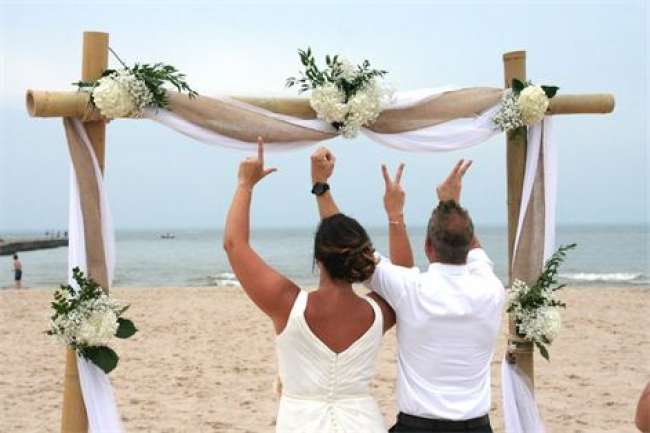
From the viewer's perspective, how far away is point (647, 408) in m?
A: 1.97

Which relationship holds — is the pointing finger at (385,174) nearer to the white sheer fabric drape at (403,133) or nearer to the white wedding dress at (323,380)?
the white wedding dress at (323,380)

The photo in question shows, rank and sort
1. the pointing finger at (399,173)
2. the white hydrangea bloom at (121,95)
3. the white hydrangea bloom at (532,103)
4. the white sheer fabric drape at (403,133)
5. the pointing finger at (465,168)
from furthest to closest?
1. the white hydrangea bloom at (532,103)
2. the white sheer fabric drape at (403,133)
3. the white hydrangea bloom at (121,95)
4. the pointing finger at (465,168)
5. the pointing finger at (399,173)

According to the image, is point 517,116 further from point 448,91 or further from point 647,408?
point 647,408

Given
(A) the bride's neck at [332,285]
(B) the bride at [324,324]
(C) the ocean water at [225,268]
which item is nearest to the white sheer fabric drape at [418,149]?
(B) the bride at [324,324]

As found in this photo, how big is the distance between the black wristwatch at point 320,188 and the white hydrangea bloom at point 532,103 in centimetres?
179

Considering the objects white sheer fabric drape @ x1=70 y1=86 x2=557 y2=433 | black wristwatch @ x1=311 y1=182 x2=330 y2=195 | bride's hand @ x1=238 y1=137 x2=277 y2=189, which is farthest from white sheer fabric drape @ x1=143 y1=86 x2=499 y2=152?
bride's hand @ x1=238 y1=137 x2=277 y2=189

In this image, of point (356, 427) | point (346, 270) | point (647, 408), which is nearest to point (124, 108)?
point (346, 270)

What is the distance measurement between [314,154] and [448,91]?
1563 mm

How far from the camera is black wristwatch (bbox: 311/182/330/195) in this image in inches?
130

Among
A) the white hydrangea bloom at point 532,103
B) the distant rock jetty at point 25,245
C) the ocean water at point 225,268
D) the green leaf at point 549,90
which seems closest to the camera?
the white hydrangea bloom at point 532,103

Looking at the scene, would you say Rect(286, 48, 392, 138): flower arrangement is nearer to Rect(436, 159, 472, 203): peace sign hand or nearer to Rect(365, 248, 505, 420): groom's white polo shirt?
Rect(436, 159, 472, 203): peace sign hand

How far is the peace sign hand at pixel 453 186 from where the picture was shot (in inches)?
139

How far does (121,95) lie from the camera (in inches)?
155

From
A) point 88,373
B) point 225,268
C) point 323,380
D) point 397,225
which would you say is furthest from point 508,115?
point 225,268
